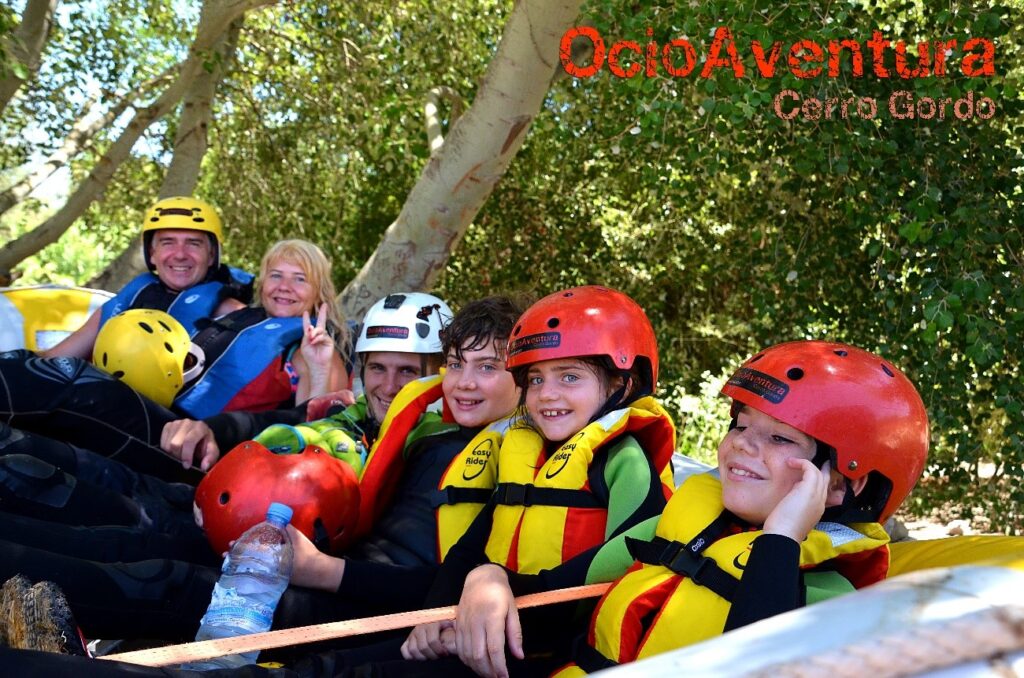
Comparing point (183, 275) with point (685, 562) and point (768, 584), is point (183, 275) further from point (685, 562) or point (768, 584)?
point (768, 584)

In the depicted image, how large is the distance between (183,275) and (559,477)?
321cm

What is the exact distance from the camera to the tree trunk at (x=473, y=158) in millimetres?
6094

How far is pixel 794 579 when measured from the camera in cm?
222

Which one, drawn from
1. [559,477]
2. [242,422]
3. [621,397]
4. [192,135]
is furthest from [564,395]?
[192,135]

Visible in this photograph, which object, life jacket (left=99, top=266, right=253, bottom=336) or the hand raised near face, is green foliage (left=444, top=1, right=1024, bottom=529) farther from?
life jacket (left=99, top=266, right=253, bottom=336)

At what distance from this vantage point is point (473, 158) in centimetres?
640

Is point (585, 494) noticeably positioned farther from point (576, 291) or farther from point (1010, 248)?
point (1010, 248)

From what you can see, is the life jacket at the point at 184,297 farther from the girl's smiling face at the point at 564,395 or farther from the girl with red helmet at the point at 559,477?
the girl's smiling face at the point at 564,395

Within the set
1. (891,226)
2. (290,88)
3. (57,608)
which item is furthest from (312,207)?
(57,608)

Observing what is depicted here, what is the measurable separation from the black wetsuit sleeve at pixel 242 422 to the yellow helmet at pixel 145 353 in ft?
0.83

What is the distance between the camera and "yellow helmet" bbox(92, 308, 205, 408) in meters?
4.60

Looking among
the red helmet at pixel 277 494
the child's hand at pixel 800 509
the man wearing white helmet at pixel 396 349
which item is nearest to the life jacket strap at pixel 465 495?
the red helmet at pixel 277 494

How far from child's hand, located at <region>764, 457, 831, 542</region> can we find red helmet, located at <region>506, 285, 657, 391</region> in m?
0.95

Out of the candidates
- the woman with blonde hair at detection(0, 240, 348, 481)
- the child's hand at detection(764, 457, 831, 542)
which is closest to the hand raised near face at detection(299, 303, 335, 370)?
the woman with blonde hair at detection(0, 240, 348, 481)
